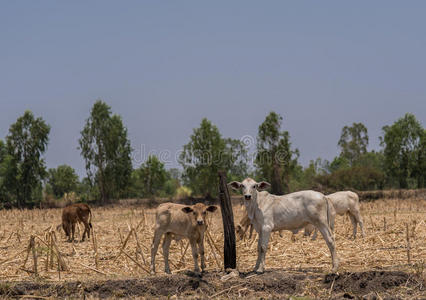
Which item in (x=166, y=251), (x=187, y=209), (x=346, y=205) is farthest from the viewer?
(x=346, y=205)

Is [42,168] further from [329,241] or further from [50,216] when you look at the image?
[329,241]

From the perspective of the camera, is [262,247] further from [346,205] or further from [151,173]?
[151,173]

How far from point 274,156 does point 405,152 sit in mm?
16290

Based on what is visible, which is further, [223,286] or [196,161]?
[196,161]

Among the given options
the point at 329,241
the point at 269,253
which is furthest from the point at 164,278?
the point at 269,253

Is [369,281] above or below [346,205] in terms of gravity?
below

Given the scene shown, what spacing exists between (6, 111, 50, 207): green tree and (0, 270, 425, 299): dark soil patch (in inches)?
2115

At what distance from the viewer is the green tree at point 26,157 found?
62.1 metres

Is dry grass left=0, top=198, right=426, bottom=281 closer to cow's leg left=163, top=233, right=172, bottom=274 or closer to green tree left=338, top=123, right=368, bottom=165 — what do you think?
cow's leg left=163, top=233, right=172, bottom=274

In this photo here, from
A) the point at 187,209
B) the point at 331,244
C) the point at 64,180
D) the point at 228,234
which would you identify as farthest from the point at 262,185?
the point at 64,180

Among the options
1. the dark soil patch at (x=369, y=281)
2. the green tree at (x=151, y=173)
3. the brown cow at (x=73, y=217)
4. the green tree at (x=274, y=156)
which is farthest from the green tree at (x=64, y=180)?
the dark soil patch at (x=369, y=281)

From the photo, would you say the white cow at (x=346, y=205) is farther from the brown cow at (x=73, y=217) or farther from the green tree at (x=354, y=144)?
the green tree at (x=354, y=144)

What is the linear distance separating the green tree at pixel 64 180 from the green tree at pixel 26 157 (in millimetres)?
33652

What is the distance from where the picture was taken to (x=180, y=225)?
13188 millimetres
